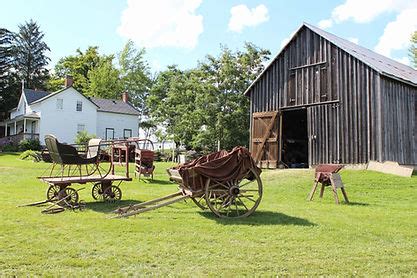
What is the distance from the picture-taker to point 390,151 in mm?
17344

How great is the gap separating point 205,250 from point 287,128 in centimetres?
1864

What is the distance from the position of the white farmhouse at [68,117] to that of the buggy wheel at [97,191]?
99.6 ft

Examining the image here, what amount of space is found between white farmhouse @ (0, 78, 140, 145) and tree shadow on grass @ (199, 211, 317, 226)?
34.1m

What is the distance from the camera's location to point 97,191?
10656mm

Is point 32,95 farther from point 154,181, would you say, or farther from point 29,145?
point 154,181

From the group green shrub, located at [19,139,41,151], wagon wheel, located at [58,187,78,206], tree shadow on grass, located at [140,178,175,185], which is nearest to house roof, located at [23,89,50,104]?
green shrub, located at [19,139,41,151]

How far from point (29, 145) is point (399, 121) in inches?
1161

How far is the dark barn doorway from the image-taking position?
74.7ft

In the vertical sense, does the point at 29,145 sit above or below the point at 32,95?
below

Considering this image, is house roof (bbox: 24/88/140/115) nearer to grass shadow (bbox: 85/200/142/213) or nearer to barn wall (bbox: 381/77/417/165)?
barn wall (bbox: 381/77/417/165)

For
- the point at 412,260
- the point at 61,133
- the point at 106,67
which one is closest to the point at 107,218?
the point at 412,260

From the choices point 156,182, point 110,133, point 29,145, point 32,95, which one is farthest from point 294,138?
point 32,95

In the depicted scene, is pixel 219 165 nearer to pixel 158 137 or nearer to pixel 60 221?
pixel 60 221

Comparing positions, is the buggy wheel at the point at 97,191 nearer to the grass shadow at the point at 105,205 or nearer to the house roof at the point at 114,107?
the grass shadow at the point at 105,205
